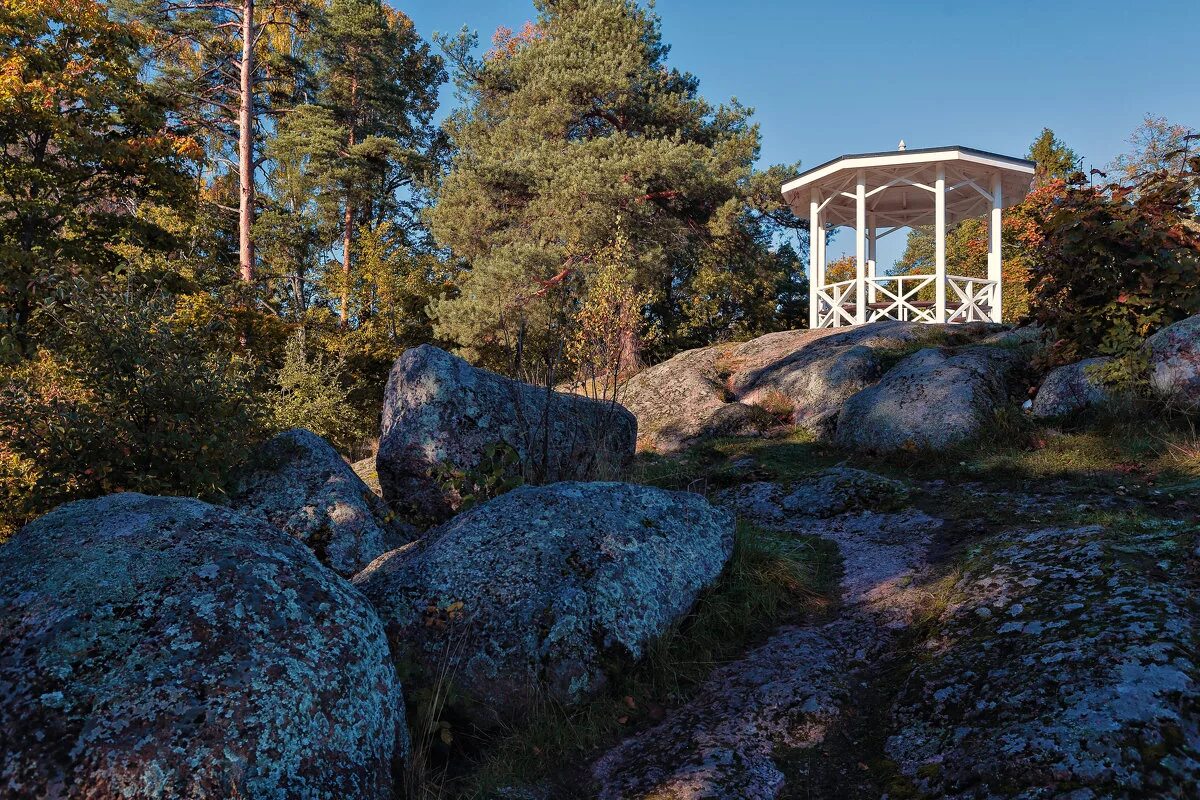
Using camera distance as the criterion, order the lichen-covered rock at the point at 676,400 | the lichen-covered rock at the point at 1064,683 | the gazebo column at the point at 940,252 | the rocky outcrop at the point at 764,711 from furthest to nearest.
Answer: the gazebo column at the point at 940,252 < the lichen-covered rock at the point at 676,400 < the rocky outcrop at the point at 764,711 < the lichen-covered rock at the point at 1064,683

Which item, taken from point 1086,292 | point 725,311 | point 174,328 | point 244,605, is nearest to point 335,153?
point 725,311

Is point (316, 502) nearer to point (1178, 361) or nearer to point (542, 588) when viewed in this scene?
point (542, 588)

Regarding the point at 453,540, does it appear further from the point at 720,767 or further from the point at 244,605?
the point at 720,767

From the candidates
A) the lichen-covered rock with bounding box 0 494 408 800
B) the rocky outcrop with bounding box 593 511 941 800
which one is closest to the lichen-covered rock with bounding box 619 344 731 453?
the rocky outcrop with bounding box 593 511 941 800

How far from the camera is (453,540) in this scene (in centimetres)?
404

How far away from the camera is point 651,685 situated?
3.59m

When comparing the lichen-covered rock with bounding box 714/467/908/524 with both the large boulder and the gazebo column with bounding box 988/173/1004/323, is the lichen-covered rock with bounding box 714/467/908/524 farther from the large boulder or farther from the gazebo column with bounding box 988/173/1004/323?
the gazebo column with bounding box 988/173/1004/323

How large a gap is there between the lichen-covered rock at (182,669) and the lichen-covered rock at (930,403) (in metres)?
6.38

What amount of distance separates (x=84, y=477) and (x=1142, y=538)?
6521 mm

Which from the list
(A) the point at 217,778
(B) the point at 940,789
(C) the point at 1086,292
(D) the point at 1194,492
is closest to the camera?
(A) the point at 217,778

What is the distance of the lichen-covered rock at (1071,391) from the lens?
23.3 ft

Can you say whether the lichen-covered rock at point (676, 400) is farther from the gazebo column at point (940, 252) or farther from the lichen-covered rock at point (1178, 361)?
the lichen-covered rock at point (1178, 361)

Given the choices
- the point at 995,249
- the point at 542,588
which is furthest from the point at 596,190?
the point at 542,588

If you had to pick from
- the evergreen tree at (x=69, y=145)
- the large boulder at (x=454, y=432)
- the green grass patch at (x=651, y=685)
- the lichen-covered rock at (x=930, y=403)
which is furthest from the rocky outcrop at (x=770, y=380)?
the evergreen tree at (x=69, y=145)
